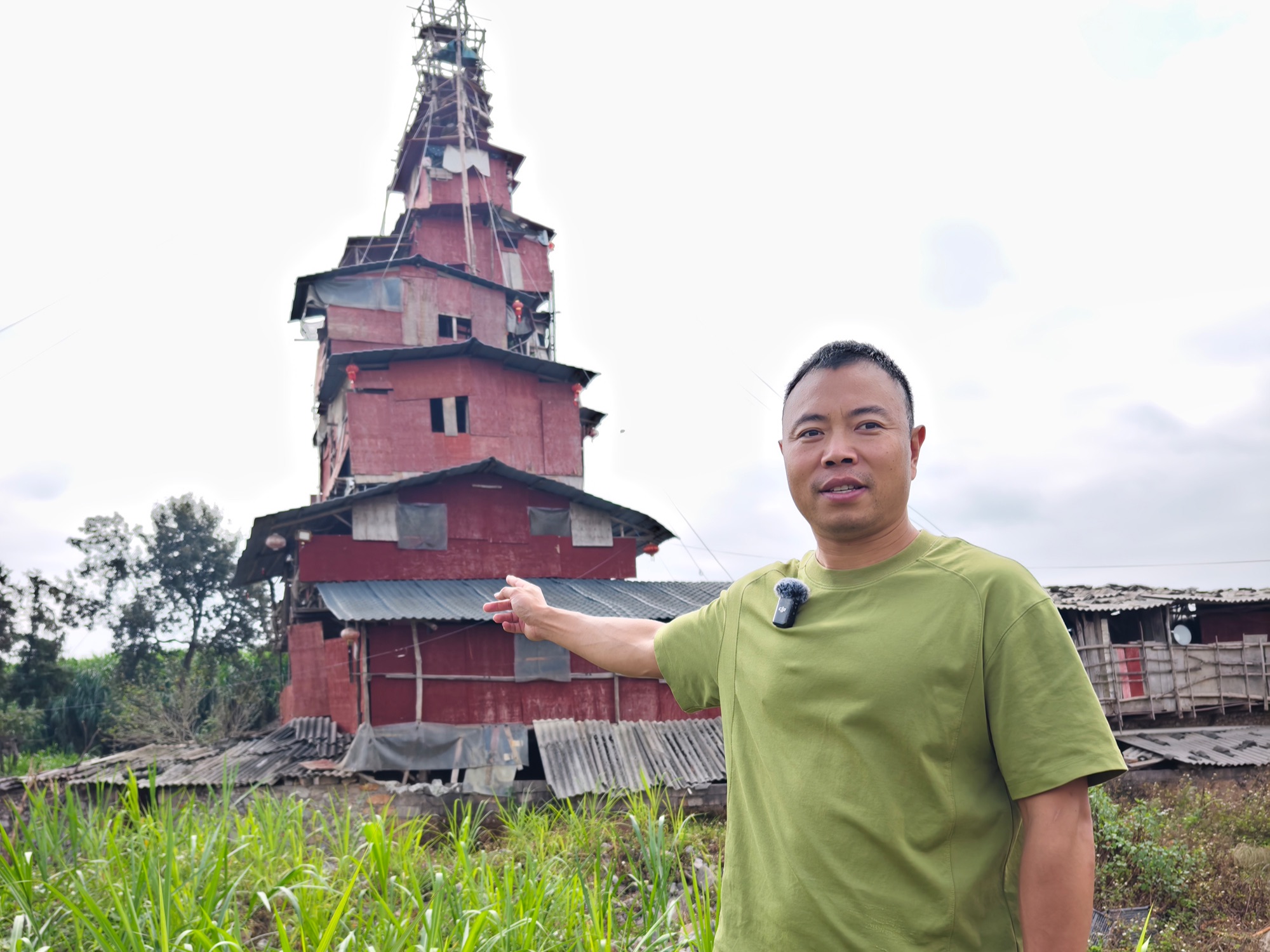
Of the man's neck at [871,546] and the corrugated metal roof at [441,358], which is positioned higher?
the corrugated metal roof at [441,358]

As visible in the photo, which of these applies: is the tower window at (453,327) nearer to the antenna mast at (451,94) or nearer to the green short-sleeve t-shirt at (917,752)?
the antenna mast at (451,94)

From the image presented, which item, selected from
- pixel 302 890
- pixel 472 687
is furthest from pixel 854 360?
pixel 472 687

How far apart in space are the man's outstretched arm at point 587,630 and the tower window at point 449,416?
61.6ft

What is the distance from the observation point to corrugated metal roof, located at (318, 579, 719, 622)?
1512 cm

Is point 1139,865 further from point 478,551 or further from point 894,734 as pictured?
point 478,551

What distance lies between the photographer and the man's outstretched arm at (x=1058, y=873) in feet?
5.21

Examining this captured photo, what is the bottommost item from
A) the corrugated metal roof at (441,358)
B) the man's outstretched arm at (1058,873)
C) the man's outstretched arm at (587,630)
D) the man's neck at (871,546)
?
the man's outstretched arm at (1058,873)

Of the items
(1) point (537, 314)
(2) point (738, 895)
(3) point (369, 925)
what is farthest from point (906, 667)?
(1) point (537, 314)

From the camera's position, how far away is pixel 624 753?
15.4 metres

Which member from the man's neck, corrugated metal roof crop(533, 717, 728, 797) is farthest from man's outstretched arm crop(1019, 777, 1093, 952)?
corrugated metal roof crop(533, 717, 728, 797)

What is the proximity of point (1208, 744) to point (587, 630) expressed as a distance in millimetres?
20528

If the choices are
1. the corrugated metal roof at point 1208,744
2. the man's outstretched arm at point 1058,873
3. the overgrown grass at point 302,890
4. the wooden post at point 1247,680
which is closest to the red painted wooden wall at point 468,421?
the corrugated metal roof at point 1208,744

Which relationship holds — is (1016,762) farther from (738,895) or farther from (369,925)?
(369,925)

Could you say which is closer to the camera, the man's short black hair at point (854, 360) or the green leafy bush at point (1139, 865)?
the man's short black hair at point (854, 360)
